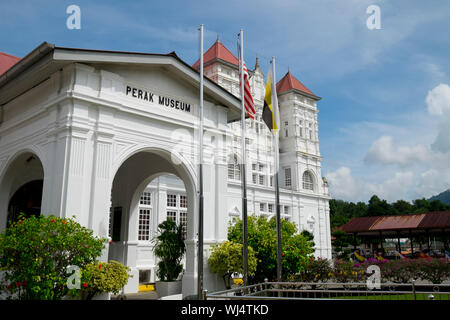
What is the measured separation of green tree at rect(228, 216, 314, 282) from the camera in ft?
54.4

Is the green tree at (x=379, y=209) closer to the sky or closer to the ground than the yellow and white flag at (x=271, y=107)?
closer to the sky

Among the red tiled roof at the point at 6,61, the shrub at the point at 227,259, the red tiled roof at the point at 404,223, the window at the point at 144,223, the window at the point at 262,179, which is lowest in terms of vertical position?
the shrub at the point at 227,259

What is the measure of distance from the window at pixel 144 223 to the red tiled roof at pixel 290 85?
2915cm

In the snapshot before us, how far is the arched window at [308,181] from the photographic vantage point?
47.8 meters

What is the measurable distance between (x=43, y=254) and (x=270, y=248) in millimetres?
9364

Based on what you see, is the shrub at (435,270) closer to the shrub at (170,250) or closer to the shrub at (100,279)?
the shrub at (170,250)

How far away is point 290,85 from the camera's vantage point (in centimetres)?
4959

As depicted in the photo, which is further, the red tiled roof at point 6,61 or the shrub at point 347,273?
the red tiled roof at point 6,61

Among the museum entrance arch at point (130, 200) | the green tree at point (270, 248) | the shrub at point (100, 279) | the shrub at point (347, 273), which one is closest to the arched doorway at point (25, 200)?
the museum entrance arch at point (130, 200)

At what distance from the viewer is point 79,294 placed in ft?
36.1

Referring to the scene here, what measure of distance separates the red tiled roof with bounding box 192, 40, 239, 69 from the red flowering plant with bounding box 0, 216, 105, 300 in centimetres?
3262

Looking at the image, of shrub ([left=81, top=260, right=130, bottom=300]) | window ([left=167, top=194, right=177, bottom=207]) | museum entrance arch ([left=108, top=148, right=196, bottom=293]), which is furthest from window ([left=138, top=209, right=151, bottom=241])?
shrub ([left=81, top=260, right=130, bottom=300])
